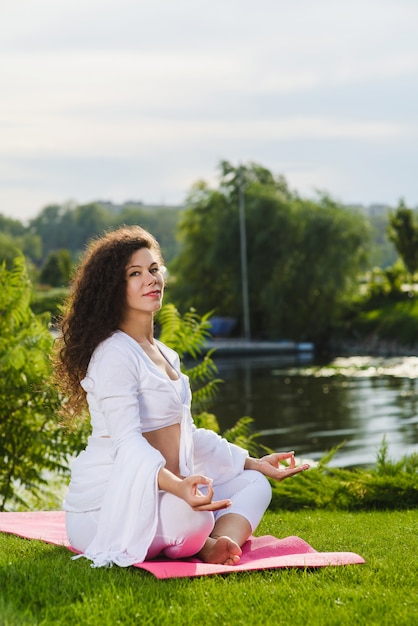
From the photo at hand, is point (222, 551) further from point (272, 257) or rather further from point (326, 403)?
point (272, 257)

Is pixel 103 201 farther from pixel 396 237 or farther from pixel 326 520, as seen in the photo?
pixel 326 520

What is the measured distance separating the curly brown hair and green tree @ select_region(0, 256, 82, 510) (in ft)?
11.5

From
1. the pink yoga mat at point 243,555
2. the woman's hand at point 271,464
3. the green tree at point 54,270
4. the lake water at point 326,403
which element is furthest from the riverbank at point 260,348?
the woman's hand at point 271,464

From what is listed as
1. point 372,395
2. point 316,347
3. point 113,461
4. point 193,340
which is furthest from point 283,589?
point 316,347

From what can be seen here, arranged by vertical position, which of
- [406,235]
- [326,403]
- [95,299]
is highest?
[406,235]

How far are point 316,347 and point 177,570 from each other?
3799 cm

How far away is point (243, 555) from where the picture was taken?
4871mm

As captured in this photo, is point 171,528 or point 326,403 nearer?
point 171,528

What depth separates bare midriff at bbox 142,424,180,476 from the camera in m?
4.89

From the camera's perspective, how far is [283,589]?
4137 mm

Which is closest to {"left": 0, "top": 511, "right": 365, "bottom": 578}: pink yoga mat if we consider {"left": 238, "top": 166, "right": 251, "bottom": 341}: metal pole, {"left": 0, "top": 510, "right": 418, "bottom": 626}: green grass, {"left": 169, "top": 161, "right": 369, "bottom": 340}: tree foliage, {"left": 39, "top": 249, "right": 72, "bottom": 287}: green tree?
{"left": 0, "top": 510, "right": 418, "bottom": 626}: green grass

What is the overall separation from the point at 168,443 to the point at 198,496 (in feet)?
1.89

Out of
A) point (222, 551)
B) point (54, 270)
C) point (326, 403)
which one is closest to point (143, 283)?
point (222, 551)

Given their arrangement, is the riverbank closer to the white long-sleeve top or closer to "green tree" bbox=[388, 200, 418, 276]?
"green tree" bbox=[388, 200, 418, 276]
